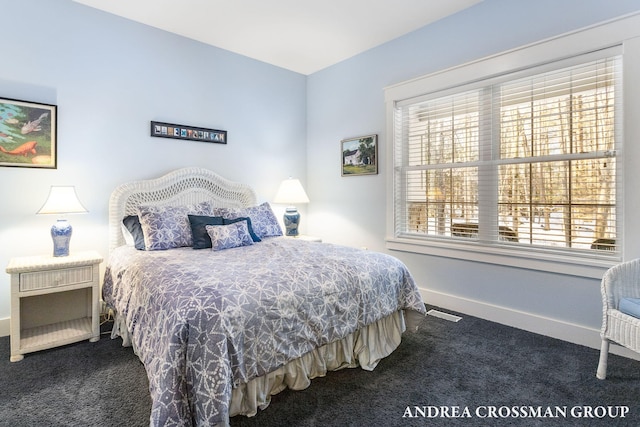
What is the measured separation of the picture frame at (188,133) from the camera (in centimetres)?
341

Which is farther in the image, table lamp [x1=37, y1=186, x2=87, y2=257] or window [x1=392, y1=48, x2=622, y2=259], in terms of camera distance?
table lamp [x1=37, y1=186, x2=87, y2=257]

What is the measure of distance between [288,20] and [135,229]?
7.96ft

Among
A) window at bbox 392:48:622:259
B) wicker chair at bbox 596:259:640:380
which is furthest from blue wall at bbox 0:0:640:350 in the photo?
wicker chair at bbox 596:259:640:380

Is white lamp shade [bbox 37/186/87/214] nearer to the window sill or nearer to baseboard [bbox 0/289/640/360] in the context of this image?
baseboard [bbox 0/289/640/360]

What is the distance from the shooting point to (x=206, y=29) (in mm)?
3422

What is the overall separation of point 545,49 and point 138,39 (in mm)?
3606

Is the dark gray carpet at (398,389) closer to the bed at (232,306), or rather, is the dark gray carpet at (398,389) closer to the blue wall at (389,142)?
the bed at (232,306)

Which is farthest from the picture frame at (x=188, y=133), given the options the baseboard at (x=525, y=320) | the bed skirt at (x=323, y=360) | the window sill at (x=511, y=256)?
the baseboard at (x=525, y=320)

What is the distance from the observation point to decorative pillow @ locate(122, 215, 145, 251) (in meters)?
2.84

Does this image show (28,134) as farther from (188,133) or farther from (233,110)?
(233,110)

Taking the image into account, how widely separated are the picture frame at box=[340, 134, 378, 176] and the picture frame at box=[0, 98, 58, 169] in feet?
9.45

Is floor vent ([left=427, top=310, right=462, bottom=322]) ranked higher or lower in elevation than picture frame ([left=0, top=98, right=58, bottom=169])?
lower

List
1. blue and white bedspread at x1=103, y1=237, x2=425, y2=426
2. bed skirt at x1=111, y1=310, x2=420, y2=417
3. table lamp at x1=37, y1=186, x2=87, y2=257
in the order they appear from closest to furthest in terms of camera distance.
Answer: blue and white bedspread at x1=103, y1=237, x2=425, y2=426 < bed skirt at x1=111, y1=310, x2=420, y2=417 < table lamp at x1=37, y1=186, x2=87, y2=257

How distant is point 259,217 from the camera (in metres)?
3.50
